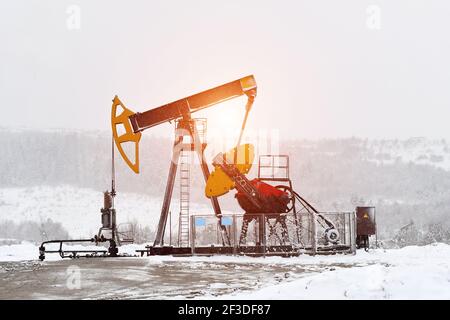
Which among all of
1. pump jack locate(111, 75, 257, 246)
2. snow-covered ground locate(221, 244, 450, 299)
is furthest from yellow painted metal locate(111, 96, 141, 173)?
snow-covered ground locate(221, 244, 450, 299)

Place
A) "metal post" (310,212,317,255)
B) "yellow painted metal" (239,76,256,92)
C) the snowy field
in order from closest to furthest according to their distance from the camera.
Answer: the snowy field < "metal post" (310,212,317,255) < "yellow painted metal" (239,76,256,92)

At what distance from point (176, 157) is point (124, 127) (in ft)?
8.43

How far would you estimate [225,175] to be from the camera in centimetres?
2428

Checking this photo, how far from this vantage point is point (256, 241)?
22969mm

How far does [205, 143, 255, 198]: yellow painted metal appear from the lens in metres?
24.2

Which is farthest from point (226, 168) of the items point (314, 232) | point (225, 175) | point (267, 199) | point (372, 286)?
point (372, 286)

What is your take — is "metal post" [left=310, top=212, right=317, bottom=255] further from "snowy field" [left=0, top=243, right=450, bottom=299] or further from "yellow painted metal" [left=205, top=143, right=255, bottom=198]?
"yellow painted metal" [left=205, top=143, right=255, bottom=198]

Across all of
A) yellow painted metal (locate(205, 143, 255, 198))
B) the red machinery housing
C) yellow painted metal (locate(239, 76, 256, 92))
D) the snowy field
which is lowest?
the snowy field

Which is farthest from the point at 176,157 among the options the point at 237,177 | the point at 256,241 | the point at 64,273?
the point at 64,273

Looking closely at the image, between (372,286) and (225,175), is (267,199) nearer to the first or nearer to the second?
(225,175)

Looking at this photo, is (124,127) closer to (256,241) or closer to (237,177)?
(237,177)

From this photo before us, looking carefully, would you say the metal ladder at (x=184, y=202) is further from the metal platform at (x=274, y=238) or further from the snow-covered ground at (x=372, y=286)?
the snow-covered ground at (x=372, y=286)

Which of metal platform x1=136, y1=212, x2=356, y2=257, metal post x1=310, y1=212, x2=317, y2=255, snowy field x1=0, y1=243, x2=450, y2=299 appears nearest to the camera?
snowy field x1=0, y1=243, x2=450, y2=299

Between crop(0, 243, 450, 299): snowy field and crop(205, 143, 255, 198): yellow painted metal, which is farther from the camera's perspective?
crop(205, 143, 255, 198): yellow painted metal
